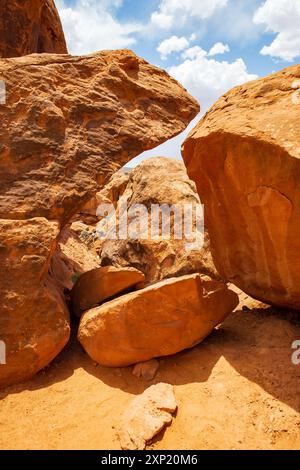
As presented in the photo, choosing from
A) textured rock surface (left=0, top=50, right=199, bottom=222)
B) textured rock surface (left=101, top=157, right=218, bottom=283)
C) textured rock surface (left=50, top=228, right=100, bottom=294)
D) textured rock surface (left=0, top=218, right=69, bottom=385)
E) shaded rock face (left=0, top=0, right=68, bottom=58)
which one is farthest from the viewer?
shaded rock face (left=0, top=0, right=68, bottom=58)

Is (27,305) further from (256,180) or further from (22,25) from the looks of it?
(22,25)

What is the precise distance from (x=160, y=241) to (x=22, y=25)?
17.0ft

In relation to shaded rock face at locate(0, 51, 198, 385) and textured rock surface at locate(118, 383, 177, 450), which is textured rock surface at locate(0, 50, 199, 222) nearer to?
shaded rock face at locate(0, 51, 198, 385)

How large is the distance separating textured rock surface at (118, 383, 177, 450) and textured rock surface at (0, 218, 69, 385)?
1.01 metres

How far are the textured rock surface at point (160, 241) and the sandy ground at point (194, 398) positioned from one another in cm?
147

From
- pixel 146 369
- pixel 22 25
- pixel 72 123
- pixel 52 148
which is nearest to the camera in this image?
pixel 146 369

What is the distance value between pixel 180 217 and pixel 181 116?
5.29 ft

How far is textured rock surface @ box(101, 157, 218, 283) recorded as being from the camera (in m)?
4.79

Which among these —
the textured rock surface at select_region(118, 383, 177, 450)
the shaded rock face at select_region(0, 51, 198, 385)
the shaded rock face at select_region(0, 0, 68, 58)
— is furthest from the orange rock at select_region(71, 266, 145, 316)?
the shaded rock face at select_region(0, 0, 68, 58)

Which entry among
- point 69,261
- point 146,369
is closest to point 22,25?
point 69,261

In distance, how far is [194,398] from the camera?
2705 millimetres

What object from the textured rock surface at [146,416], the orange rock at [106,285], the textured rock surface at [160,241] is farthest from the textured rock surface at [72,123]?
the textured rock surface at [146,416]

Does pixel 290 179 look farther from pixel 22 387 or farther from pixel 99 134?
pixel 22 387

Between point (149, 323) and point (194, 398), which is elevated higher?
point (149, 323)
